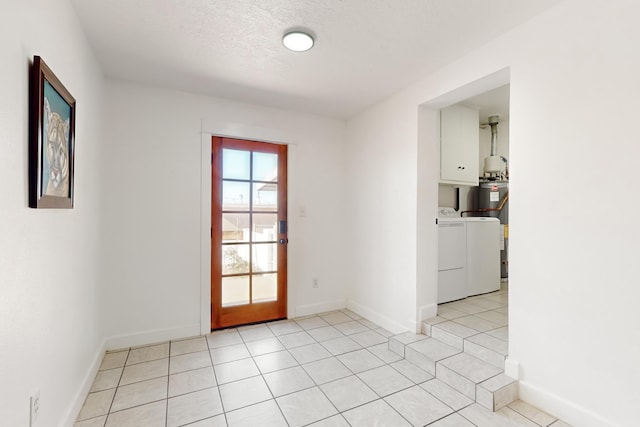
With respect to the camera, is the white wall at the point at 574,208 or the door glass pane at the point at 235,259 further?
the door glass pane at the point at 235,259

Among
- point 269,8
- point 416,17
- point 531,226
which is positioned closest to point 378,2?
point 416,17

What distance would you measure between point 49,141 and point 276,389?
195cm

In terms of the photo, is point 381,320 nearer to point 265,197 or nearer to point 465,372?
point 465,372

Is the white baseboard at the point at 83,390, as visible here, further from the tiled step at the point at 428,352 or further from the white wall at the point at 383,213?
the white wall at the point at 383,213

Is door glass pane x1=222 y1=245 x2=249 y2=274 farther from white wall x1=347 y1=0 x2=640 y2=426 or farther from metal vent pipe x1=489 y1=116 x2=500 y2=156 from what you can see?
metal vent pipe x1=489 y1=116 x2=500 y2=156

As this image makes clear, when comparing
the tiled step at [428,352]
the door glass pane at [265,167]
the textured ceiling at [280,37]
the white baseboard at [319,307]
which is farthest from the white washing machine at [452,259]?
the door glass pane at [265,167]

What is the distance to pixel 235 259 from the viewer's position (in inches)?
123

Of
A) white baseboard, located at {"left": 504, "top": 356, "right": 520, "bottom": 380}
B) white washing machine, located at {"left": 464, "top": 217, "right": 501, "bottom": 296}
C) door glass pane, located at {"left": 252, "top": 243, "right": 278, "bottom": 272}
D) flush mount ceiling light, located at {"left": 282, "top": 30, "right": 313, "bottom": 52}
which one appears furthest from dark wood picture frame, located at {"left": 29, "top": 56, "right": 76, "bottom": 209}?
white washing machine, located at {"left": 464, "top": 217, "right": 501, "bottom": 296}

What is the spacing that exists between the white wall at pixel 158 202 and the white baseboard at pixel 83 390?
0.86ft

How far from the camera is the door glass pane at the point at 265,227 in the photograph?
3225 millimetres

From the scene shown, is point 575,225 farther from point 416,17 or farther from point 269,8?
point 269,8

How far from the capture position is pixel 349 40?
2.04 meters

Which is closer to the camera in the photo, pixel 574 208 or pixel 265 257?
pixel 574 208

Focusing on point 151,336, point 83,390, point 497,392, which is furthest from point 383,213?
point 83,390
